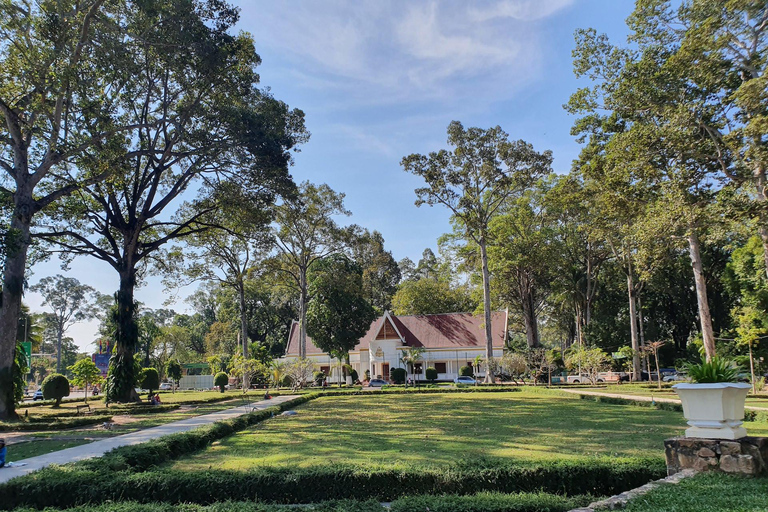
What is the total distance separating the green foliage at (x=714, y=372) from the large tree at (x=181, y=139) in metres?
16.5

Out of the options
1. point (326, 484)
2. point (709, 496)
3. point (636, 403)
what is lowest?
point (636, 403)

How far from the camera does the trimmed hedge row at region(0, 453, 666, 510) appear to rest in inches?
233

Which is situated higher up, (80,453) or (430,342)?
(430,342)

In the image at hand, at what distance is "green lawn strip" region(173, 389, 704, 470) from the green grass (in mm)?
3210

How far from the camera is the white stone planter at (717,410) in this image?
221 inches

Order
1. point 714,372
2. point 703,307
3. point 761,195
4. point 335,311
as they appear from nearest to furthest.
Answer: point 714,372 → point 761,195 → point 703,307 → point 335,311

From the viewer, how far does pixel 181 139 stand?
2033 centimetres

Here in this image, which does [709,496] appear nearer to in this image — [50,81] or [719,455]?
[719,455]

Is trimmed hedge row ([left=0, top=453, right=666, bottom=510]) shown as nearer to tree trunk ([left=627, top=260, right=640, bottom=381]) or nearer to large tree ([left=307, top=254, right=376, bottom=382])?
tree trunk ([left=627, top=260, right=640, bottom=381])

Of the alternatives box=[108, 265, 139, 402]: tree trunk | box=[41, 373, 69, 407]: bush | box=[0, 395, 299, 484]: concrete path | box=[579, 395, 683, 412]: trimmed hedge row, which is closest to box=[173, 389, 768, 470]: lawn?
box=[579, 395, 683, 412]: trimmed hedge row

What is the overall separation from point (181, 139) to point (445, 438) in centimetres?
1655

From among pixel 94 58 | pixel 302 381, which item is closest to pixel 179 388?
pixel 302 381

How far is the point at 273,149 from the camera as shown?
19.2 meters

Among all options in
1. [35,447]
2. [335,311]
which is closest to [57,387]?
[35,447]
